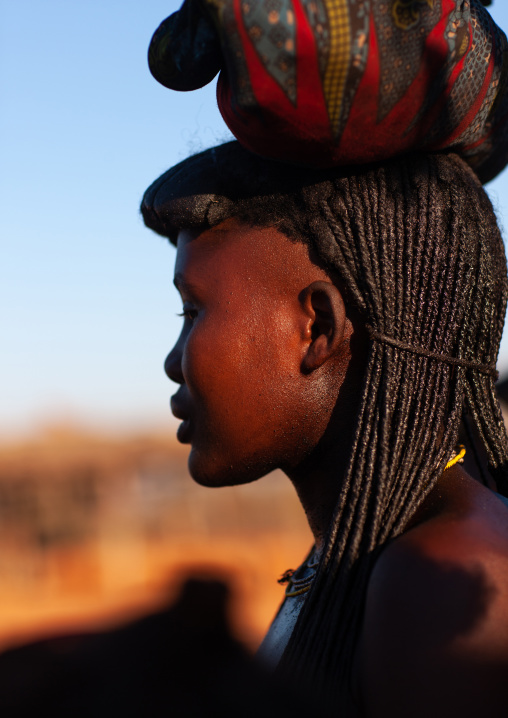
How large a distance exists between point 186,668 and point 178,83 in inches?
67.1

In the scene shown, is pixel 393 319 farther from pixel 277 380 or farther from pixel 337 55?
pixel 337 55

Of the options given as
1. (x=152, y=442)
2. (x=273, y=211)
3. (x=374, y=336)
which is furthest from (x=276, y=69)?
(x=152, y=442)

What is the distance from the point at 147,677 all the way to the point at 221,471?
58.3 inches

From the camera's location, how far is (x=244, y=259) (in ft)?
8.06

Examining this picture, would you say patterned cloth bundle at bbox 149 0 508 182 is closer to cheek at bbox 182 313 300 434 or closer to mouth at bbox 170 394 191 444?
cheek at bbox 182 313 300 434

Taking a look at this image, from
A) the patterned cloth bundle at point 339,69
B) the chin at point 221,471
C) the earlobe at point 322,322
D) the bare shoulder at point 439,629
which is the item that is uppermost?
the patterned cloth bundle at point 339,69

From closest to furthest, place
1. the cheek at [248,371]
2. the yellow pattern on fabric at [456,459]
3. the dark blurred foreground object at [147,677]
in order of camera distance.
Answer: the dark blurred foreground object at [147,677], the yellow pattern on fabric at [456,459], the cheek at [248,371]

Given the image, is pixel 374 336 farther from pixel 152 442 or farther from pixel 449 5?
pixel 152 442

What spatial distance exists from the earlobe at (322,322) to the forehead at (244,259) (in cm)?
6

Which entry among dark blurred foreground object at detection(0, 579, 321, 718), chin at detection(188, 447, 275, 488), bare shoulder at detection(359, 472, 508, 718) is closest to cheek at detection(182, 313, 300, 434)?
chin at detection(188, 447, 275, 488)

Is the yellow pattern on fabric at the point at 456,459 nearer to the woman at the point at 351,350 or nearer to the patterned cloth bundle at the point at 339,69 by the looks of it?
the woman at the point at 351,350

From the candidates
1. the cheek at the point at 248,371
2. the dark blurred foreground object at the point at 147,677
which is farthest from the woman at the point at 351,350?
the dark blurred foreground object at the point at 147,677

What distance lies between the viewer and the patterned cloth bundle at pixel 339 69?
191 centimetres

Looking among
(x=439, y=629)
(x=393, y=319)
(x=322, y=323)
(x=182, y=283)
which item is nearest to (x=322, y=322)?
(x=322, y=323)
